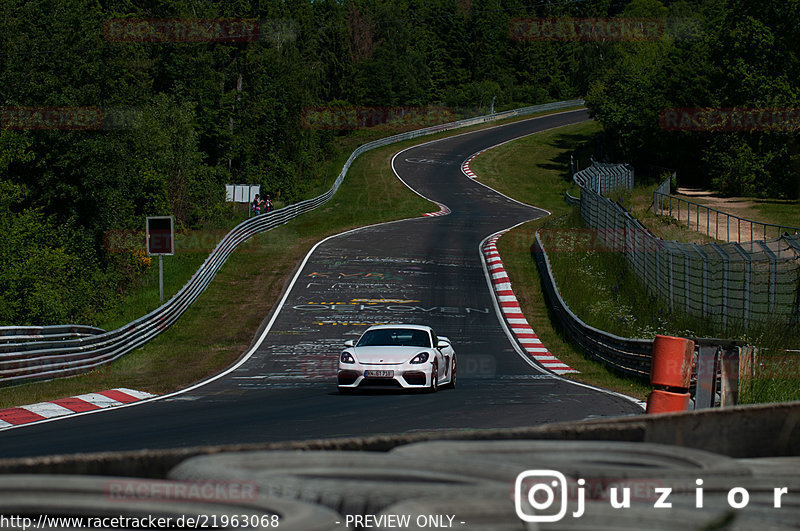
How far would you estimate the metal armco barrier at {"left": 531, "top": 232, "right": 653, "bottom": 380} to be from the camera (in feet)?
62.8

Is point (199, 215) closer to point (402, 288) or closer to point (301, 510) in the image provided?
point (402, 288)

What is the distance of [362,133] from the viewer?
96188 millimetres

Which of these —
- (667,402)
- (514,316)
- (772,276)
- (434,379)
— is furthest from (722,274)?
(514,316)

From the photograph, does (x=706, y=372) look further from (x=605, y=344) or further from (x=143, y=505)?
(x=605, y=344)

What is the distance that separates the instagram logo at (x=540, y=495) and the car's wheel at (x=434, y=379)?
1276 centimetres

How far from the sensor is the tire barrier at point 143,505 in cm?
354

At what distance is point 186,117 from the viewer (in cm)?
6225

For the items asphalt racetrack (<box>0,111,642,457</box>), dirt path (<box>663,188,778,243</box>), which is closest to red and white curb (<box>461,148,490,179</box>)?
asphalt racetrack (<box>0,111,642,457</box>)

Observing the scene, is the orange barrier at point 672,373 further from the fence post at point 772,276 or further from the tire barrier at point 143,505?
the fence post at point 772,276

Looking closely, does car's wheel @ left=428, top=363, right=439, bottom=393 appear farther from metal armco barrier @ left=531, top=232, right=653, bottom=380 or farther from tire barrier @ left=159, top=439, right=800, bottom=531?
tire barrier @ left=159, top=439, right=800, bottom=531

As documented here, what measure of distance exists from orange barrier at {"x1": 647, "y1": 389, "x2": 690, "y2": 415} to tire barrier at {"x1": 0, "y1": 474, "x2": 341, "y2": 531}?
677 centimetres

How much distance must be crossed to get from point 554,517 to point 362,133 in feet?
308

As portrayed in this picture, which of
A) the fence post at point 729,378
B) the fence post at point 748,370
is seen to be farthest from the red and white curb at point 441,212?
the fence post at point 729,378

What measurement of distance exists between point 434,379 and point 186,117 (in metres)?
49.1
